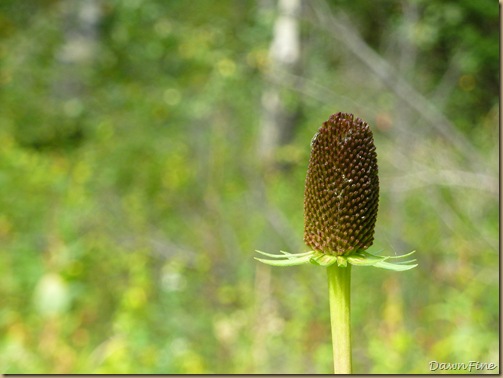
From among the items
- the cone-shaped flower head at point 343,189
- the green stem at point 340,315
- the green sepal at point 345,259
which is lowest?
the green stem at point 340,315

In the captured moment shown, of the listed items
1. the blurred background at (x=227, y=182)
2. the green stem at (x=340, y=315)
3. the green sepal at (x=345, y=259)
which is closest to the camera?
the green stem at (x=340, y=315)

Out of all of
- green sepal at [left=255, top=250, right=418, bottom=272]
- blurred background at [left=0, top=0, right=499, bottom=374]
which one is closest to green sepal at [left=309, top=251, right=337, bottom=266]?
green sepal at [left=255, top=250, right=418, bottom=272]

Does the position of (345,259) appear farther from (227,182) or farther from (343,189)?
(227,182)

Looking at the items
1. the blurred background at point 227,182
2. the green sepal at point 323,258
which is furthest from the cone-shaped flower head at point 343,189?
the blurred background at point 227,182

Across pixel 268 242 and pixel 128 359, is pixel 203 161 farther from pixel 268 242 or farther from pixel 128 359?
pixel 128 359

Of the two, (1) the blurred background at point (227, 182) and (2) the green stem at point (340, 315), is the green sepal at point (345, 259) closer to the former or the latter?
(2) the green stem at point (340, 315)

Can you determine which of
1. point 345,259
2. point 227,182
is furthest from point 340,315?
point 227,182

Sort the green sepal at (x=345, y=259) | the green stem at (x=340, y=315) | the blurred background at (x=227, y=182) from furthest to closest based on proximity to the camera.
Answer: the blurred background at (x=227, y=182)
the green sepal at (x=345, y=259)
the green stem at (x=340, y=315)

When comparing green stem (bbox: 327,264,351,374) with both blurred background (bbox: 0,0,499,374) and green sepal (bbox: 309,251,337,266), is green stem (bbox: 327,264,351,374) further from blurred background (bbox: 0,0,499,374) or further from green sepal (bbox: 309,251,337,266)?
blurred background (bbox: 0,0,499,374)
